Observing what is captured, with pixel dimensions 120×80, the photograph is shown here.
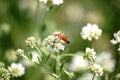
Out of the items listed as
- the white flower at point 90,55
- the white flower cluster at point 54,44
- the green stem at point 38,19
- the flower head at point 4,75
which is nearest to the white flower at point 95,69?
the white flower at point 90,55

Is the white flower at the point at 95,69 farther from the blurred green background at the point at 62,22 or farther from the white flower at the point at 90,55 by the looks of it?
the blurred green background at the point at 62,22

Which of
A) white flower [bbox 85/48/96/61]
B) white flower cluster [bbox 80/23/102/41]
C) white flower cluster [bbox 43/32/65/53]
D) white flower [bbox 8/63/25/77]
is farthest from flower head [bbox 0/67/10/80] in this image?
white flower cluster [bbox 80/23/102/41]

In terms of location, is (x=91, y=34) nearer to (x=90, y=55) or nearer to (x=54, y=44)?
(x=90, y=55)

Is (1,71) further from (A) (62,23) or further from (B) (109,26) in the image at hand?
(A) (62,23)

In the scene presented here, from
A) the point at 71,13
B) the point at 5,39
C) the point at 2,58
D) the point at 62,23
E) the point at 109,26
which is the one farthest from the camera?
the point at 71,13

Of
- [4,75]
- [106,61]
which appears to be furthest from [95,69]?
[106,61]

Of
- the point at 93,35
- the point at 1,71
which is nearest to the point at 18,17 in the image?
the point at 93,35
